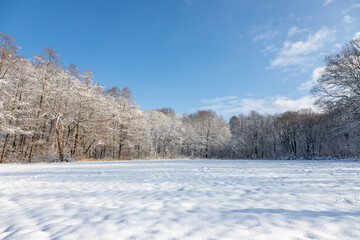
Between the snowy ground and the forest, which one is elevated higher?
the forest

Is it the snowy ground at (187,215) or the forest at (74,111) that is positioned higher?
the forest at (74,111)

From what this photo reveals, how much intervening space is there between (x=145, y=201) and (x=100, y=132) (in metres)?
18.7

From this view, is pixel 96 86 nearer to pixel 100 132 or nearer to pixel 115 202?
pixel 100 132

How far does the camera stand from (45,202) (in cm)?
326

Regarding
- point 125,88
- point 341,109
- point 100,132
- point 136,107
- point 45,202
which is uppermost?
point 125,88

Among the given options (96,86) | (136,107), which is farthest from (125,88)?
(96,86)

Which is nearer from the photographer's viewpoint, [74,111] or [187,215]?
[187,215]

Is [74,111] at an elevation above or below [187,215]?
above

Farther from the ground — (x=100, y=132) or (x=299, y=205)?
(x=100, y=132)

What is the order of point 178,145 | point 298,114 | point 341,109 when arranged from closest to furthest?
point 341,109 < point 298,114 < point 178,145

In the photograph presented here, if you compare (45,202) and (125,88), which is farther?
(125,88)

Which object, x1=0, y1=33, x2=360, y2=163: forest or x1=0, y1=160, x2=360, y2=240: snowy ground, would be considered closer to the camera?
x1=0, y1=160, x2=360, y2=240: snowy ground

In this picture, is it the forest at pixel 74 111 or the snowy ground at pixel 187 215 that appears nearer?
the snowy ground at pixel 187 215

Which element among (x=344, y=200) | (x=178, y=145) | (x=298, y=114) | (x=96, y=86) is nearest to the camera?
(x=344, y=200)
